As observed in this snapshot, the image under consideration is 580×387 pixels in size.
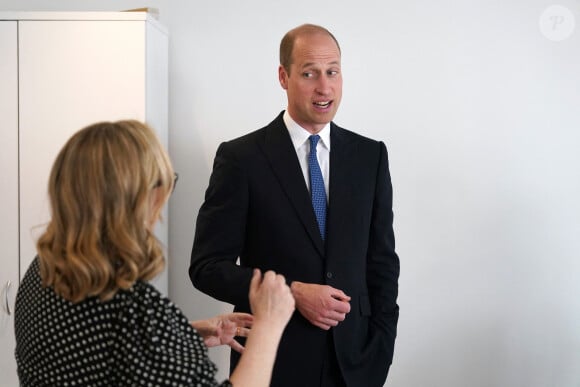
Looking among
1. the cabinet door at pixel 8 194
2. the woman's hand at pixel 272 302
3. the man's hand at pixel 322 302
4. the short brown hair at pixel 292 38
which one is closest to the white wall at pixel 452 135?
the cabinet door at pixel 8 194

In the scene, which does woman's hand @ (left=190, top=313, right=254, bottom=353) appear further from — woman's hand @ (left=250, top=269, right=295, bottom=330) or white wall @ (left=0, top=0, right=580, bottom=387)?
white wall @ (left=0, top=0, right=580, bottom=387)

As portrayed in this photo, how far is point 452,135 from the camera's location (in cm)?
310

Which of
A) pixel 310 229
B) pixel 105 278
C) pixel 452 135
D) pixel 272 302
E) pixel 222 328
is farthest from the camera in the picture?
pixel 452 135

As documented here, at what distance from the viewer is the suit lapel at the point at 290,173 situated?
205cm

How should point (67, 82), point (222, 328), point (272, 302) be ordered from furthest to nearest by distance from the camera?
point (67, 82)
point (222, 328)
point (272, 302)

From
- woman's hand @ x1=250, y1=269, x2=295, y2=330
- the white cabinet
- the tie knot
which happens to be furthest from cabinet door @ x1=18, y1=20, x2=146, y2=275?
woman's hand @ x1=250, y1=269, x2=295, y2=330

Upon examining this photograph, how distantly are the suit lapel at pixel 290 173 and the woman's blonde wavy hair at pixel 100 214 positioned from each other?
78cm

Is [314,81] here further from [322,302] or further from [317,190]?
[322,302]

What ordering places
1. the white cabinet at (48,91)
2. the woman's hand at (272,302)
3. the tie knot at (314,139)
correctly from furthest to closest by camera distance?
the white cabinet at (48,91)
the tie knot at (314,139)
the woman's hand at (272,302)

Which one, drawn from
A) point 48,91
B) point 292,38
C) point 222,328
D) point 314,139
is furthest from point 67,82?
point 222,328

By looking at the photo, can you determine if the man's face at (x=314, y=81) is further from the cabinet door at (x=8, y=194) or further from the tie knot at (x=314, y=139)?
the cabinet door at (x=8, y=194)

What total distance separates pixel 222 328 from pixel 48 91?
Answer: 1432 mm

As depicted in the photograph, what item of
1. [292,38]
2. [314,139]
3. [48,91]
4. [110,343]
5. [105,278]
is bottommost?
[110,343]

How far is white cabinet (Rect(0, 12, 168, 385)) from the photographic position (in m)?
2.79
